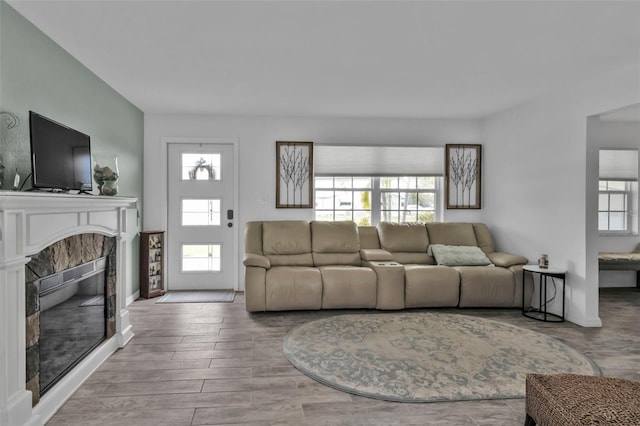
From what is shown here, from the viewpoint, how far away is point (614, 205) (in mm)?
5609

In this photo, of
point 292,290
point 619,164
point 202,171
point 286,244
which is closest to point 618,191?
point 619,164

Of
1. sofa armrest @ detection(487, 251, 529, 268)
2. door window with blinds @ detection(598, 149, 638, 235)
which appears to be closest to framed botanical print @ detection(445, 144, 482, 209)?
sofa armrest @ detection(487, 251, 529, 268)

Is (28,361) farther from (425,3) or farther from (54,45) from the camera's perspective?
(425,3)

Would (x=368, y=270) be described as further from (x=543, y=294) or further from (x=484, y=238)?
(x=543, y=294)

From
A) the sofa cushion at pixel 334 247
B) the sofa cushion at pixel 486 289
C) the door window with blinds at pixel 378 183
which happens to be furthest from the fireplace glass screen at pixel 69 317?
the sofa cushion at pixel 486 289

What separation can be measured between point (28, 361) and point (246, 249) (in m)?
2.74

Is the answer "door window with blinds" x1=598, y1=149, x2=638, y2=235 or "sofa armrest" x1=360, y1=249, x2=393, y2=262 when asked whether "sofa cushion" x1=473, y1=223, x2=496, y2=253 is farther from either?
"door window with blinds" x1=598, y1=149, x2=638, y2=235

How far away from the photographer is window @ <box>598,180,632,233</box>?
18.3 feet

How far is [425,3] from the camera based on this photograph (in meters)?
2.28

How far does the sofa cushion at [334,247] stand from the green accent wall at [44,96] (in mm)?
2297

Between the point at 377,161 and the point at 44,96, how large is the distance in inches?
149

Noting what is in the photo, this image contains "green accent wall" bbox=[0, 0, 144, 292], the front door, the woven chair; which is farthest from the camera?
the front door

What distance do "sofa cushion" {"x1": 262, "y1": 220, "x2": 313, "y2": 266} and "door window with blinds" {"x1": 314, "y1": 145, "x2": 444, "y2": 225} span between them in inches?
28.4

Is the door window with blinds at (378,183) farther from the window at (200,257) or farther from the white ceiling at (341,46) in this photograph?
the window at (200,257)
